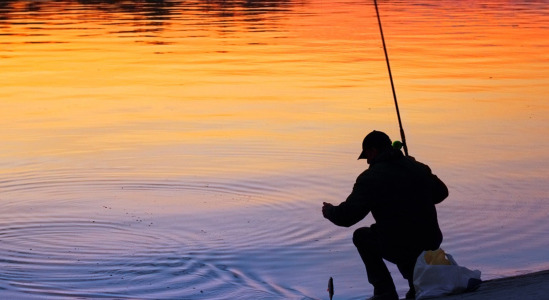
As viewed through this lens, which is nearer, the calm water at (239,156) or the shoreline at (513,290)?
the shoreline at (513,290)

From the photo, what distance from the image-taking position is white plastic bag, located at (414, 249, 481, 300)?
619 centimetres

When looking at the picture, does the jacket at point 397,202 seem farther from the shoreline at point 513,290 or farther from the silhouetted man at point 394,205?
the shoreline at point 513,290

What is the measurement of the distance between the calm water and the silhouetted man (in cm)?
114

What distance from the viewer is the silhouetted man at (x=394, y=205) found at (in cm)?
620

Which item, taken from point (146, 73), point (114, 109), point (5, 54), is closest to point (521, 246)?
point (114, 109)

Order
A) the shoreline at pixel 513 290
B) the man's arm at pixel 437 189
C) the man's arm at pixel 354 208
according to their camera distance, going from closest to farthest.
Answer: the shoreline at pixel 513 290, the man's arm at pixel 354 208, the man's arm at pixel 437 189

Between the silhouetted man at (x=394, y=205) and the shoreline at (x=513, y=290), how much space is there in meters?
0.38

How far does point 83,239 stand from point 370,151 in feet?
11.1

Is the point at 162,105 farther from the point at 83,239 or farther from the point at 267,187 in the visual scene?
the point at 83,239

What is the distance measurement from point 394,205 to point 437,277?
0.46 meters

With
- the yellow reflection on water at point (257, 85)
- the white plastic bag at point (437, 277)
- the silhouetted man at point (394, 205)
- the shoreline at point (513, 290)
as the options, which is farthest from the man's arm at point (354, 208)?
the yellow reflection on water at point (257, 85)

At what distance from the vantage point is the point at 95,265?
8.14 metres

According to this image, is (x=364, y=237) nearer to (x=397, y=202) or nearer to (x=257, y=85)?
(x=397, y=202)

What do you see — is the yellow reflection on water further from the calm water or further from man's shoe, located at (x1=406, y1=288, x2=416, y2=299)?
man's shoe, located at (x1=406, y1=288, x2=416, y2=299)
